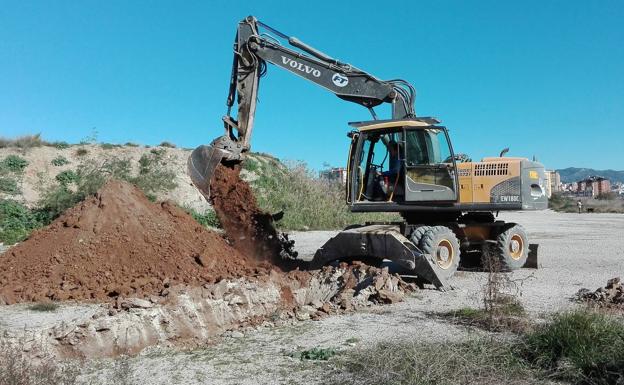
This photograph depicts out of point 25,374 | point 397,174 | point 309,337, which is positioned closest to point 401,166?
point 397,174

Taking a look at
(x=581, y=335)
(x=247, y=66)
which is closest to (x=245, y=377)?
(x=581, y=335)

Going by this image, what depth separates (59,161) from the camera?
28.9m

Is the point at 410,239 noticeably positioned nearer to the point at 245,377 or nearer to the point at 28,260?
the point at 245,377

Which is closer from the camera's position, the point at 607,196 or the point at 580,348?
the point at 580,348

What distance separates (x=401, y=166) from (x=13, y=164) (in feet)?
72.1

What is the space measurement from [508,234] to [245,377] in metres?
8.67

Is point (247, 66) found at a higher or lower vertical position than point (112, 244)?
higher

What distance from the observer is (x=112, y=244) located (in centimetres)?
1030

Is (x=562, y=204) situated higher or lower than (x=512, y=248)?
higher

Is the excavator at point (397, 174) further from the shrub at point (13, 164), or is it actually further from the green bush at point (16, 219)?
the shrub at point (13, 164)

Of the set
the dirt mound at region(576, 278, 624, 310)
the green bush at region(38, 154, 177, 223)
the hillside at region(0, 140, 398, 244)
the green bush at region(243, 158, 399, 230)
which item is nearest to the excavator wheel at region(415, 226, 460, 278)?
the dirt mound at region(576, 278, 624, 310)

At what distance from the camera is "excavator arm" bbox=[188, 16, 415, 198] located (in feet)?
39.5

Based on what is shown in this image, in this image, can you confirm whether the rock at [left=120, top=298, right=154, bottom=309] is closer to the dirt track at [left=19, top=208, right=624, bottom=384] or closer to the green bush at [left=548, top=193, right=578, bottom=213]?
the dirt track at [left=19, top=208, right=624, bottom=384]

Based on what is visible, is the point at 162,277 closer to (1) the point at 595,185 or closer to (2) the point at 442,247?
(2) the point at 442,247
